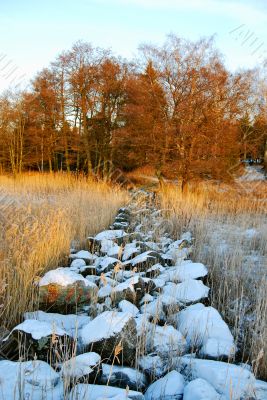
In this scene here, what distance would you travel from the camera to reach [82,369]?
1498 millimetres

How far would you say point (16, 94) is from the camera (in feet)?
48.6

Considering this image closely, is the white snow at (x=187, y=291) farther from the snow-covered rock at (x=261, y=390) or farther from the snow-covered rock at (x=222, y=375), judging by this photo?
the snow-covered rock at (x=261, y=390)

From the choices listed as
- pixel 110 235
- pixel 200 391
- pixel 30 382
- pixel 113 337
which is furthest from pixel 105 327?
pixel 110 235

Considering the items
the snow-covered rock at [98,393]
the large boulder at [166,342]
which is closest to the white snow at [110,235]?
the large boulder at [166,342]

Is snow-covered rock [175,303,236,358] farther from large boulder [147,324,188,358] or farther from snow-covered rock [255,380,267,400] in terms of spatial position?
snow-covered rock [255,380,267,400]

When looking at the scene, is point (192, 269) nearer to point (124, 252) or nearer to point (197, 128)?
point (124, 252)

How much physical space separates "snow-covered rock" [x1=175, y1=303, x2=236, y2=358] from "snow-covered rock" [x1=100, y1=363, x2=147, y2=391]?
16.5 inches

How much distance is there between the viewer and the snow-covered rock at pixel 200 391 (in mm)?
1416

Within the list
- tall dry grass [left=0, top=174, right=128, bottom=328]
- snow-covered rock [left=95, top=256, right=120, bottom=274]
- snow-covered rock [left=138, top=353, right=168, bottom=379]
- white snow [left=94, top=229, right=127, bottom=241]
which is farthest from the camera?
white snow [left=94, top=229, right=127, bottom=241]

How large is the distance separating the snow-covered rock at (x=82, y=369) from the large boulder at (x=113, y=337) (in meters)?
0.13

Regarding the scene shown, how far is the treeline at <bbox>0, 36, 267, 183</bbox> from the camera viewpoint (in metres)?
9.39

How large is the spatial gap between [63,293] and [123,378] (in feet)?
3.06

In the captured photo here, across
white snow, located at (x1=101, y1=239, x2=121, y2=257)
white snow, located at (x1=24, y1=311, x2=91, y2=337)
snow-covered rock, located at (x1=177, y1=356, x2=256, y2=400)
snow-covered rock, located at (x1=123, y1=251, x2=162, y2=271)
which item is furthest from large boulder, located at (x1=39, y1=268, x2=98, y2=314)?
white snow, located at (x1=101, y1=239, x2=121, y2=257)

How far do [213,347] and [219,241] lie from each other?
2.69 meters
